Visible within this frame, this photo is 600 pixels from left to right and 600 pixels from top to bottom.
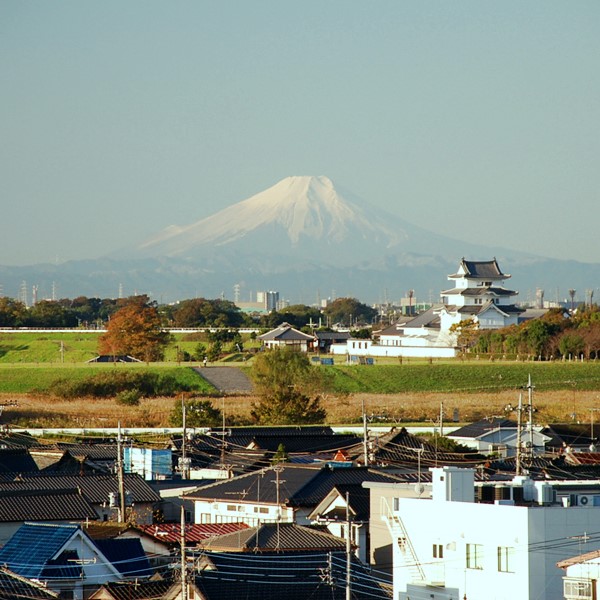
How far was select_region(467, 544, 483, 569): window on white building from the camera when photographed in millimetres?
14016

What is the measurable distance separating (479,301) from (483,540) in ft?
206

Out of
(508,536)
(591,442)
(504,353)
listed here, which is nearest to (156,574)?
(508,536)

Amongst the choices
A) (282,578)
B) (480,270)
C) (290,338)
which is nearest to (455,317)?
(480,270)

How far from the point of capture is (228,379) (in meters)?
56.1

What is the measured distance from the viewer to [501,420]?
37.2 meters

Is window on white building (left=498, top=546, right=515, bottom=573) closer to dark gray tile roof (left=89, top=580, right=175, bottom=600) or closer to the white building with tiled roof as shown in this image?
dark gray tile roof (left=89, top=580, right=175, bottom=600)

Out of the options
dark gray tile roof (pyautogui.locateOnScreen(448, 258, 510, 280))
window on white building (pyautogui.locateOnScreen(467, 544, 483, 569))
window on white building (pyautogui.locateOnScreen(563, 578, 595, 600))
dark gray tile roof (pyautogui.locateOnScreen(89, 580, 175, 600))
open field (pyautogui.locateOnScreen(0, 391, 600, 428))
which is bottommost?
open field (pyautogui.locateOnScreen(0, 391, 600, 428))

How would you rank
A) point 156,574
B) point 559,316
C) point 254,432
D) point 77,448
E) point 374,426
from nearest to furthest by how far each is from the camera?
point 156,574
point 77,448
point 254,432
point 374,426
point 559,316

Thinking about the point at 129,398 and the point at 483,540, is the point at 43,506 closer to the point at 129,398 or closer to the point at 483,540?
the point at 483,540

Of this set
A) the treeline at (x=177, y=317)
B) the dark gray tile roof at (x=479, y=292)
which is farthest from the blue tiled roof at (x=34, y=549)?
the dark gray tile roof at (x=479, y=292)

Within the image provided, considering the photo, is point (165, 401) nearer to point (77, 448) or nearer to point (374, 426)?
point (374, 426)

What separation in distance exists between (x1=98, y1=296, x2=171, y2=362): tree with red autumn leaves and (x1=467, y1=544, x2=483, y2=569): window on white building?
1968 inches

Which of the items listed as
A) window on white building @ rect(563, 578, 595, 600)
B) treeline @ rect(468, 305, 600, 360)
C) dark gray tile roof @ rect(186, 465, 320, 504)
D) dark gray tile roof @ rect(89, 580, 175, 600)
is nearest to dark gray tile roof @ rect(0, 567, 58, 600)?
dark gray tile roof @ rect(89, 580, 175, 600)

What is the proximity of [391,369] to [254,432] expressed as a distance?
73.9 feet
